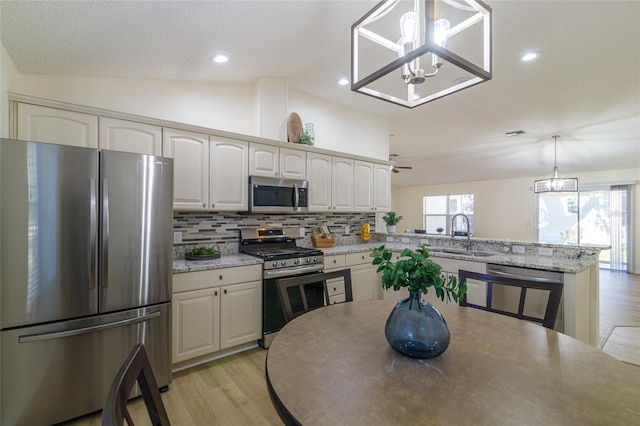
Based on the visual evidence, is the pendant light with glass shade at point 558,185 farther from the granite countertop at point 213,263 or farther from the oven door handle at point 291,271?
the granite countertop at point 213,263

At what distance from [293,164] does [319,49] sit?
125 centimetres

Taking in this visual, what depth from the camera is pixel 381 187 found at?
4465mm

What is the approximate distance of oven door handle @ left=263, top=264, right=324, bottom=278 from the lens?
2861mm

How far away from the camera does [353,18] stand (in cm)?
220

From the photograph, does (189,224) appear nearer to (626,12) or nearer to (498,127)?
(626,12)

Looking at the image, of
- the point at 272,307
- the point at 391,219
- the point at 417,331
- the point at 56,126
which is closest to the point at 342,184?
the point at 391,219

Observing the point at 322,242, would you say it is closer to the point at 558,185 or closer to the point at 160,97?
the point at 160,97

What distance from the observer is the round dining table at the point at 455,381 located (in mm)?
771

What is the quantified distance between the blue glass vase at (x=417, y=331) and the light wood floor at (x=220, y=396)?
4.24 feet

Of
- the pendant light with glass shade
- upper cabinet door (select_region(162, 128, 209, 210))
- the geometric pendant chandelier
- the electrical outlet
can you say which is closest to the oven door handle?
upper cabinet door (select_region(162, 128, 209, 210))

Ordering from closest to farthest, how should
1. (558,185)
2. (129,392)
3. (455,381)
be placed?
(129,392)
(455,381)
(558,185)


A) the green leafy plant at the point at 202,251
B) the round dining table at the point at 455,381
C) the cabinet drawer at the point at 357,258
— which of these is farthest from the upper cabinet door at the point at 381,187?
the round dining table at the point at 455,381

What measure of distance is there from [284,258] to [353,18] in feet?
7.08

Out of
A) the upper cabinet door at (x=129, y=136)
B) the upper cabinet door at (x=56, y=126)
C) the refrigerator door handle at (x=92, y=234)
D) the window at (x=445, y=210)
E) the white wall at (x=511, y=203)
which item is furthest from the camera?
the window at (x=445, y=210)
